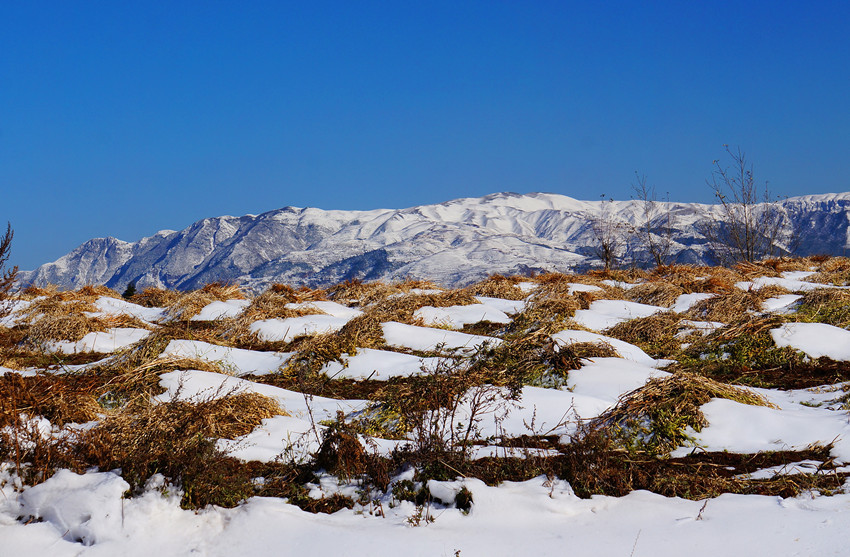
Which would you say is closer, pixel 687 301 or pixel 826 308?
pixel 826 308

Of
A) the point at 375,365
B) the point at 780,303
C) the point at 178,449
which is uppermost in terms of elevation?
the point at 780,303

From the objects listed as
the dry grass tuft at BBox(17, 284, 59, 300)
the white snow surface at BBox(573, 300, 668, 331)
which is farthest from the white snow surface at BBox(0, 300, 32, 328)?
the white snow surface at BBox(573, 300, 668, 331)

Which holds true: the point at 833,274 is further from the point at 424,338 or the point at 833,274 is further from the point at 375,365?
the point at 375,365

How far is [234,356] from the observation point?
24.9ft

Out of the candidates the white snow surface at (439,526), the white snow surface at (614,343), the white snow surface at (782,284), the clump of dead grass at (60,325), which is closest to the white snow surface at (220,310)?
the clump of dead grass at (60,325)

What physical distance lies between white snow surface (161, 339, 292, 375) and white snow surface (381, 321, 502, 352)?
148cm

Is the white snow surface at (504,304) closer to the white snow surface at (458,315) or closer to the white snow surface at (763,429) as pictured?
the white snow surface at (458,315)

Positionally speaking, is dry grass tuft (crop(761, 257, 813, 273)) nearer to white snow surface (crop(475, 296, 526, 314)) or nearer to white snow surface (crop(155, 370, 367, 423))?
white snow surface (crop(475, 296, 526, 314))

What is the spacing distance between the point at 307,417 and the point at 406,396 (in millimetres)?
865

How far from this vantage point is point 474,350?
773 centimetres

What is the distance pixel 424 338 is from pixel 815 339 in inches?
181

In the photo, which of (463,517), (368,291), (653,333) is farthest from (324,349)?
(368,291)

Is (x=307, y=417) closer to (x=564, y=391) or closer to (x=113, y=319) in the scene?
(x=564, y=391)

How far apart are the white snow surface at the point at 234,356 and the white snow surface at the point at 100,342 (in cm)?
116
